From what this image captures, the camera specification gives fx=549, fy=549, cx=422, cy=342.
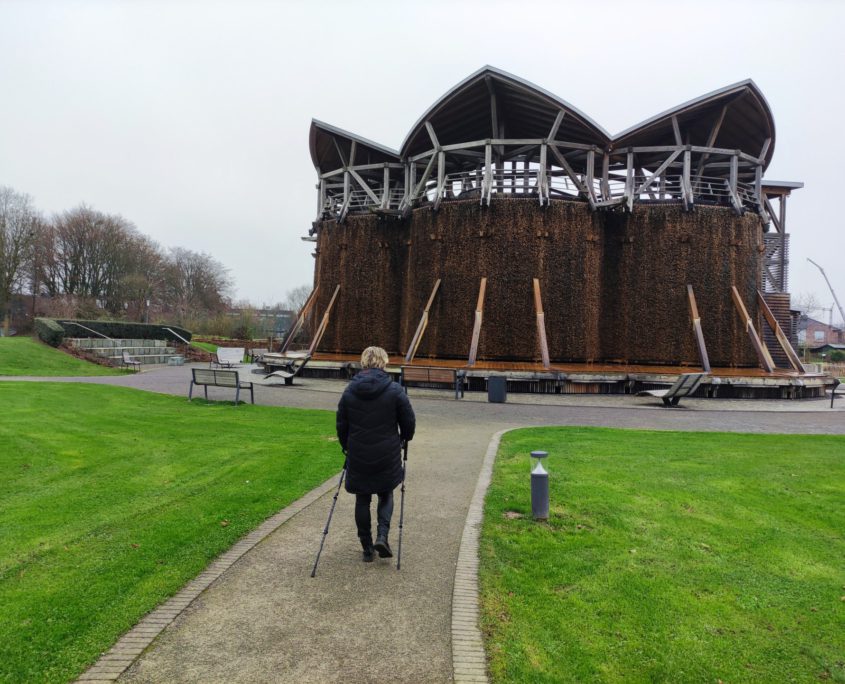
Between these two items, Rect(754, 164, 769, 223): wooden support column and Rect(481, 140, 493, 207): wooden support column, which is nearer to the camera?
Rect(481, 140, 493, 207): wooden support column

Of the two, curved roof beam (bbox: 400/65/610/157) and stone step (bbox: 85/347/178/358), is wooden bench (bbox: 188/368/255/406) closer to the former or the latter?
curved roof beam (bbox: 400/65/610/157)

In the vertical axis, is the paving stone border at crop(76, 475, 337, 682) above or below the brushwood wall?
below

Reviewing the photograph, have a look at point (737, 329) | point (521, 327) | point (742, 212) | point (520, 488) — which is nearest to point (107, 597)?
point (520, 488)

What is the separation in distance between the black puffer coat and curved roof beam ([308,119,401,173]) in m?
24.0

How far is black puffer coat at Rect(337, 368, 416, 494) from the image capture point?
445 centimetres

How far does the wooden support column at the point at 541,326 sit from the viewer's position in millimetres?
18906

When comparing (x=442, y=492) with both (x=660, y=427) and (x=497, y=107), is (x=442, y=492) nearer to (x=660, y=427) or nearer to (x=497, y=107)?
(x=660, y=427)

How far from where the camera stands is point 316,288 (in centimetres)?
2698

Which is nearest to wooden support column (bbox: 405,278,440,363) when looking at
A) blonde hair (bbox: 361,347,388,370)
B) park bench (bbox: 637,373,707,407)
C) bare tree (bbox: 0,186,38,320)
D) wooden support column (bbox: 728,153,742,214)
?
park bench (bbox: 637,373,707,407)

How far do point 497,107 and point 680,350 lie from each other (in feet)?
42.2

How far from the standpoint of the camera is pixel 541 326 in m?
19.3

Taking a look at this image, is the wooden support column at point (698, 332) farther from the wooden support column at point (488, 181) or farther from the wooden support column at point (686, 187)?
the wooden support column at point (488, 181)

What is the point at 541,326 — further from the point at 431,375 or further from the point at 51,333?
the point at 51,333

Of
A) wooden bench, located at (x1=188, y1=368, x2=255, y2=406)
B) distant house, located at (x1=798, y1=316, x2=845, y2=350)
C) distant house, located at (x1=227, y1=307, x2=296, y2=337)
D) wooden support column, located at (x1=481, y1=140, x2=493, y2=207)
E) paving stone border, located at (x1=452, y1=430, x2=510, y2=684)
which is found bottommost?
paving stone border, located at (x1=452, y1=430, x2=510, y2=684)
